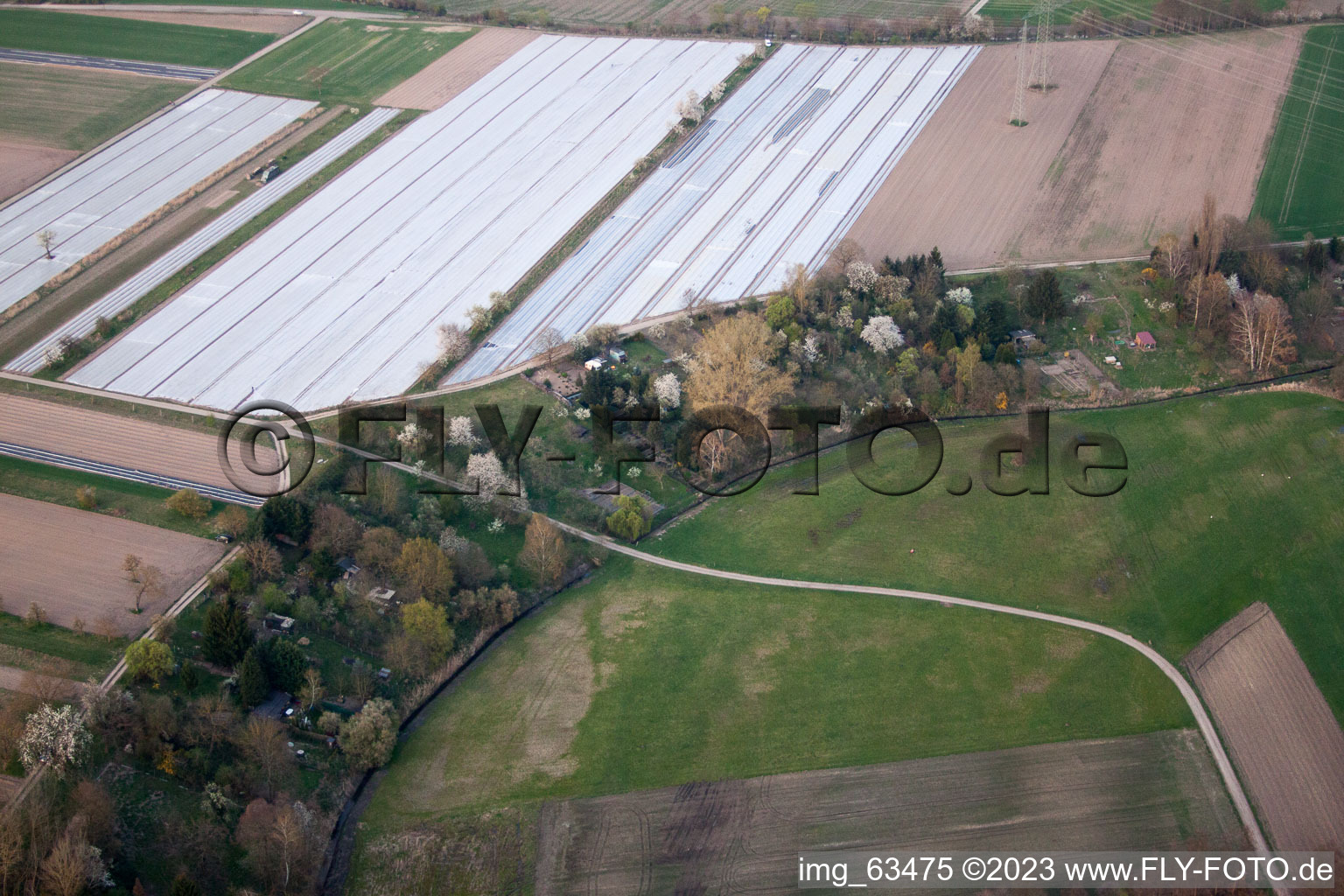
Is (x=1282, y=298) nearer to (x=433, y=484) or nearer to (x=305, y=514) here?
(x=433, y=484)

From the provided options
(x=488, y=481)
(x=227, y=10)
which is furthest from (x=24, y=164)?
(x=488, y=481)

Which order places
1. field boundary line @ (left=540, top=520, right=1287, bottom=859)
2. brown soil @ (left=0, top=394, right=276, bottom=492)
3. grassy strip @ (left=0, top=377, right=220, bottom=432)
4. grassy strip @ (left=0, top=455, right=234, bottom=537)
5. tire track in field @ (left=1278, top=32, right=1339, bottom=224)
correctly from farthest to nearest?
tire track in field @ (left=1278, top=32, right=1339, bottom=224)
grassy strip @ (left=0, top=377, right=220, bottom=432)
brown soil @ (left=0, top=394, right=276, bottom=492)
grassy strip @ (left=0, top=455, right=234, bottom=537)
field boundary line @ (left=540, top=520, right=1287, bottom=859)

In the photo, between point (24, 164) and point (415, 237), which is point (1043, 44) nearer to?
point (415, 237)

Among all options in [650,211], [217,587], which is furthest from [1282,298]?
[217,587]

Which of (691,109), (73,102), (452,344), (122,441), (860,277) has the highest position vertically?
(73,102)

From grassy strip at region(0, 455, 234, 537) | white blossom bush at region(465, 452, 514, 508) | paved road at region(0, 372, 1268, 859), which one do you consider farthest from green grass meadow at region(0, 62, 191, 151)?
white blossom bush at region(465, 452, 514, 508)

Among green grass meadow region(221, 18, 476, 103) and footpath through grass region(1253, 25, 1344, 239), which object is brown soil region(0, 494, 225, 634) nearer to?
green grass meadow region(221, 18, 476, 103)
